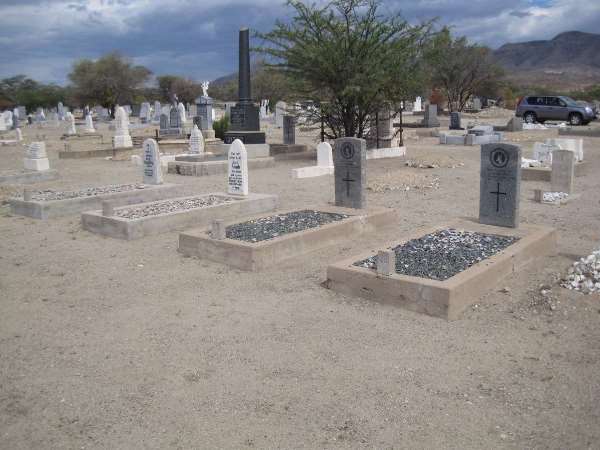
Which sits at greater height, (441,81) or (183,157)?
(441,81)

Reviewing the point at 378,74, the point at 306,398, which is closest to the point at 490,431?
the point at 306,398

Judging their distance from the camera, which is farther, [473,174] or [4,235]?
[473,174]

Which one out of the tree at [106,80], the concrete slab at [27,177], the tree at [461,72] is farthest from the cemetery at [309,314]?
the tree at [106,80]

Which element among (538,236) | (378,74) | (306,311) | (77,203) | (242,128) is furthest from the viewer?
(242,128)

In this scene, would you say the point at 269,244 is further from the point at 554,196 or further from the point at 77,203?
the point at 554,196

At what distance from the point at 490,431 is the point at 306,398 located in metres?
1.14

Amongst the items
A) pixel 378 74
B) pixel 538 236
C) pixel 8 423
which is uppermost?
pixel 378 74

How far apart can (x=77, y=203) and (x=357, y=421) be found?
8.25 metres

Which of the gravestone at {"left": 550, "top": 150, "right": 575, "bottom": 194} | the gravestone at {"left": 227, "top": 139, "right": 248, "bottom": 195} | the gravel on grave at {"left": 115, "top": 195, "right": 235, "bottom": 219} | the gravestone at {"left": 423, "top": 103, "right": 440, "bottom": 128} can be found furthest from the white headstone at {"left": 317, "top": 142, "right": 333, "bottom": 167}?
the gravestone at {"left": 423, "top": 103, "right": 440, "bottom": 128}

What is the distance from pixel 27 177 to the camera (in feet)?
49.0

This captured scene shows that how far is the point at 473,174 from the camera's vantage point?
14.4 metres

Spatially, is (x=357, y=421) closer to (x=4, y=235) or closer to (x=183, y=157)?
(x=4, y=235)

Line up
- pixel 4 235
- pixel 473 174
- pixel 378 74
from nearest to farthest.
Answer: pixel 4 235
pixel 473 174
pixel 378 74

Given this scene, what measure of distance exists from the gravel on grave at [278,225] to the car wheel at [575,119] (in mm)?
26305
